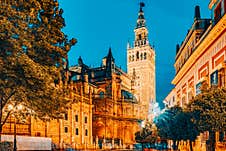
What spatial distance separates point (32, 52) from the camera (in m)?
18.3

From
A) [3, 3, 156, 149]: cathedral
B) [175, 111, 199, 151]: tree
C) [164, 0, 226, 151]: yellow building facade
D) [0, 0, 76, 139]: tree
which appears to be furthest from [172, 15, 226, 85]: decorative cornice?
[3, 3, 156, 149]: cathedral

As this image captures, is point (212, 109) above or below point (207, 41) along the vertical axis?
below

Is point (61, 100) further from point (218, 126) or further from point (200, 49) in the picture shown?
point (200, 49)

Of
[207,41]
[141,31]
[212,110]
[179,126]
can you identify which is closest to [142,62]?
[141,31]

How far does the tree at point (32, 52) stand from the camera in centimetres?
1703

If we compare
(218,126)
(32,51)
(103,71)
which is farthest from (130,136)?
(32,51)

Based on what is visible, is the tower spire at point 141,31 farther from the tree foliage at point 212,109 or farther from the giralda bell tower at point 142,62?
the tree foliage at point 212,109

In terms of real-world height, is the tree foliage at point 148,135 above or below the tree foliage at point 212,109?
below

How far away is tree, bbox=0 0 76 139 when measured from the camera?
55.9 feet

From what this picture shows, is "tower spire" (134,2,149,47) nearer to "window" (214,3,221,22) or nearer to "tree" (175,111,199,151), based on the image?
"window" (214,3,221,22)

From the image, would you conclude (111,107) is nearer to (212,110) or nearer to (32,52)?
(212,110)

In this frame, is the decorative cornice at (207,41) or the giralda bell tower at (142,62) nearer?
the decorative cornice at (207,41)

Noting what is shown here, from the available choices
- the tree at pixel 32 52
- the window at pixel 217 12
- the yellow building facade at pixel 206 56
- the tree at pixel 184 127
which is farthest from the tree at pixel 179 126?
the tree at pixel 32 52

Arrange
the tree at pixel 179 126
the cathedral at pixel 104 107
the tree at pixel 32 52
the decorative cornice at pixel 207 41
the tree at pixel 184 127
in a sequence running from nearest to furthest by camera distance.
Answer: the tree at pixel 32 52 → the decorative cornice at pixel 207 41 → the tree at pixel 179 126 → the tree at pixel 184 127 → the cathedral at pixel 104 107
